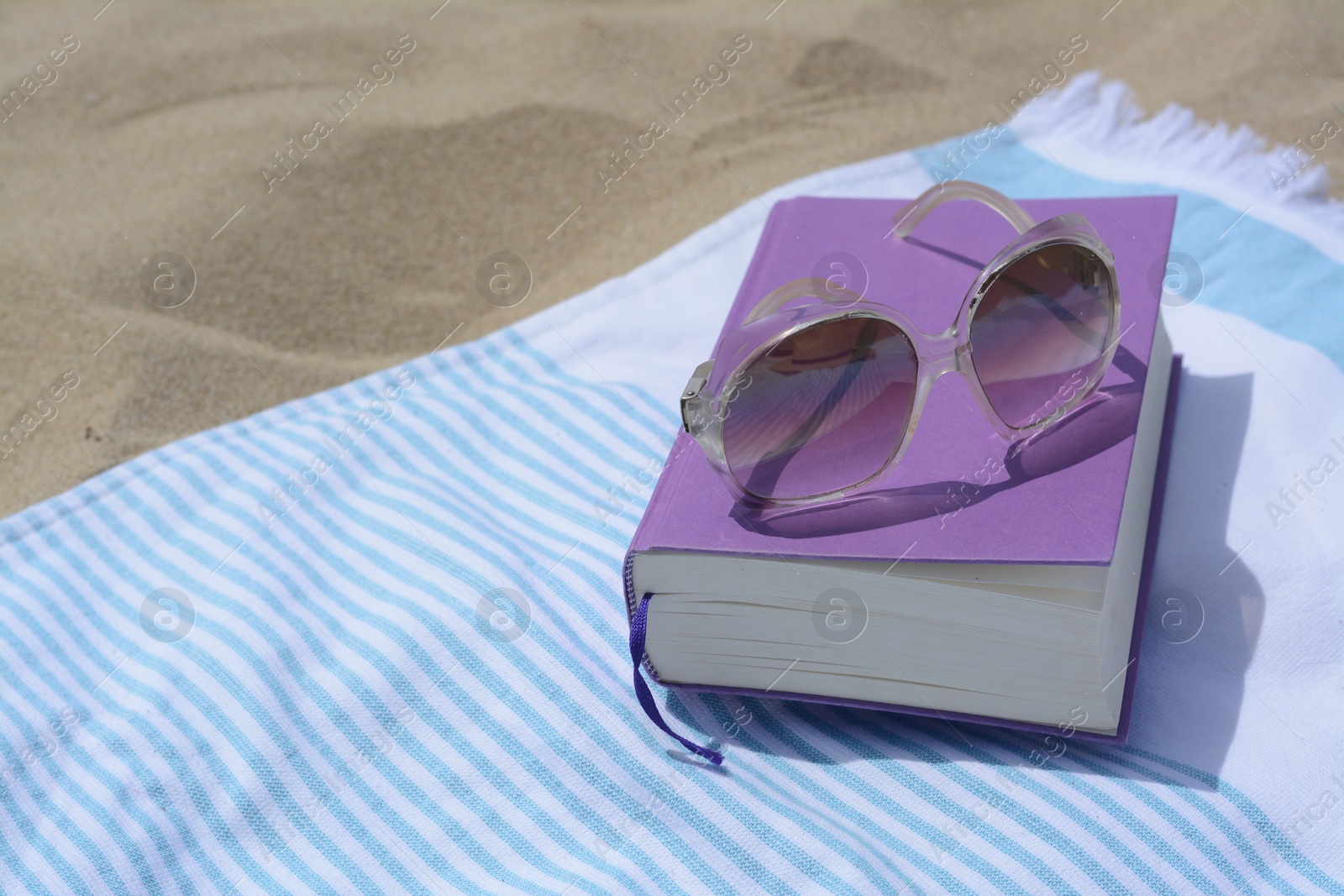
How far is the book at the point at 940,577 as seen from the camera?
97 cm

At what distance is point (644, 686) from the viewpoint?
42.6 inches

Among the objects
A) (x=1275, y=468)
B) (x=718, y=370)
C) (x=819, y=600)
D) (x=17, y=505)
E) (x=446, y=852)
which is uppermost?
(x=718, y=370)

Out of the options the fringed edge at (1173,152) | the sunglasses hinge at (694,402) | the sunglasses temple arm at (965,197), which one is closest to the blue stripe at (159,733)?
the sunglasses hinge at (694,402)

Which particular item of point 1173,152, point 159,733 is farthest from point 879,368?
point 1173,152

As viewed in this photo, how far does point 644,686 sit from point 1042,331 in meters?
0.55

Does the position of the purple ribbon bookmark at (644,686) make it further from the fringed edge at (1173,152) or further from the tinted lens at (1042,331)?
the fringed edge at (1173,152)

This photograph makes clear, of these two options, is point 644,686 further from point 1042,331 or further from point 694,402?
point 1042,331

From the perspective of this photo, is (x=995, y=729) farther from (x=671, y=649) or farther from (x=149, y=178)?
(x=149, y=178)

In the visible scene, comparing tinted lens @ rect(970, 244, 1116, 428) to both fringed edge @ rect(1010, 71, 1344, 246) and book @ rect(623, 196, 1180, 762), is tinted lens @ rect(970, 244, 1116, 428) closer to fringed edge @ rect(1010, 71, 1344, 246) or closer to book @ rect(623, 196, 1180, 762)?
book @ rect(623, 196, 1180, 762)

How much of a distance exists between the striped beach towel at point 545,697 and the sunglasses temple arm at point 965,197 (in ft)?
0.57

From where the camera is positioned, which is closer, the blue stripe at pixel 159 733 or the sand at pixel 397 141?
the blue stripe at pixel 159 733

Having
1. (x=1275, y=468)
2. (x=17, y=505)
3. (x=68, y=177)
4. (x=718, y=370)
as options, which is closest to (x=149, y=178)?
(x=68, y=177)

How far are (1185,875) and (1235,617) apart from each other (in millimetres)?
333

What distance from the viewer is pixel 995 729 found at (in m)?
1.09
